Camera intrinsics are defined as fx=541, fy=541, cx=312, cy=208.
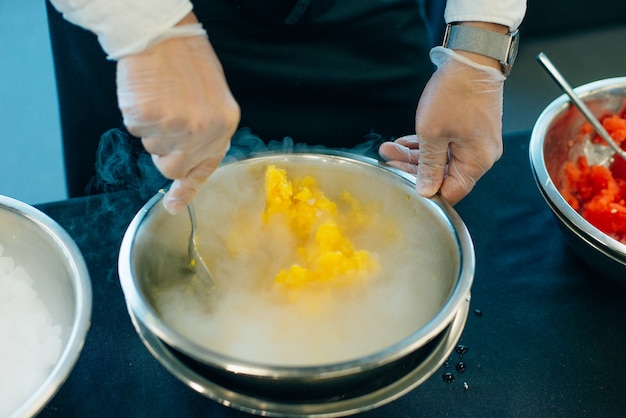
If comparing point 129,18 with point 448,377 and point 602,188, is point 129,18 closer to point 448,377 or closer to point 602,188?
point 448,377

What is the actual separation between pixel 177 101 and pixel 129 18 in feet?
0.42

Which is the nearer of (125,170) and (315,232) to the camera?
(315,232)

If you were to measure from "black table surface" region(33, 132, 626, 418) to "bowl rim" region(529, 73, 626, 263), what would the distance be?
0.14 m

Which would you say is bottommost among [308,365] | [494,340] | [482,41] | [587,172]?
[494,340]

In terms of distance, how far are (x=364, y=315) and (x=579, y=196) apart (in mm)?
678

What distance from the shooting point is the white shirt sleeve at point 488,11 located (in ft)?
3.11

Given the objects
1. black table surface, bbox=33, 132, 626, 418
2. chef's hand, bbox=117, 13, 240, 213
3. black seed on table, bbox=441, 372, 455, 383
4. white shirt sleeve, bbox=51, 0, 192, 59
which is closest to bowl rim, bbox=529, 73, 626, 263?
black table surface, bbox=33, 132, 626, 418

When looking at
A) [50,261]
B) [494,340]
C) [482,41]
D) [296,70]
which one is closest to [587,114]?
[482,41]

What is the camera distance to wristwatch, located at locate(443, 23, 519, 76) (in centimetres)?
95

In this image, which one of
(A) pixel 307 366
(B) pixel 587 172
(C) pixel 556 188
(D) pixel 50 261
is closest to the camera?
(A) pixel 307 366

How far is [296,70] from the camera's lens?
1339mm

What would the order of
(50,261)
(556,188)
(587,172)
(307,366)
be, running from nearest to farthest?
(307,366) → (50,261) → (556,188) → (587,172)

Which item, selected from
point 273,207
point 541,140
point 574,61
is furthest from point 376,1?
point 574,61

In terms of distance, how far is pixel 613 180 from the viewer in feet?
3.97
